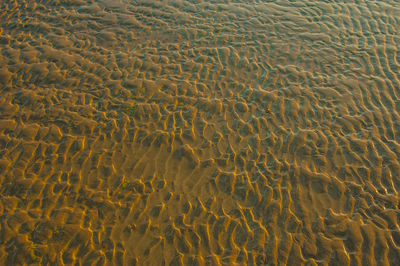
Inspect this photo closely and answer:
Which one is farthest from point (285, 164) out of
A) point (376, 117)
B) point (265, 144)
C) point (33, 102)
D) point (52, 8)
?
point (52, 8)

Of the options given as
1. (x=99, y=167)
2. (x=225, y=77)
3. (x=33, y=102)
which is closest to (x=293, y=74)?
(x=225, y=77)

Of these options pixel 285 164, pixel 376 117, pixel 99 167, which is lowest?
pixel 99 167

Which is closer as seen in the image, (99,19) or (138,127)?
(138,127)

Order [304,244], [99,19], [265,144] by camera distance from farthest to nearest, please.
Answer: [99,19] → [265,144] → [304,244]

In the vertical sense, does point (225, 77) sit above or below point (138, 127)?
above

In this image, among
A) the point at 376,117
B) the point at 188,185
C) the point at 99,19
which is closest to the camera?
the point at 188,185

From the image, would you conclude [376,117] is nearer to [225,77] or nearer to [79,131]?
[225,77]
